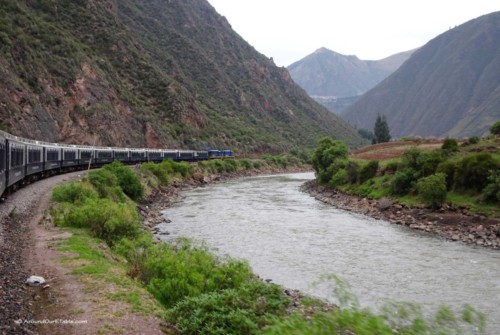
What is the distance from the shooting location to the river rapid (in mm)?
17594

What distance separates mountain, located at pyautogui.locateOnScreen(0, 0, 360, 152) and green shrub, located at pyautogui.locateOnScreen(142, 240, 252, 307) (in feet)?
152

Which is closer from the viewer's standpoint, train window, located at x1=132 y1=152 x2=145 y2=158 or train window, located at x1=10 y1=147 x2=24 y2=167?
train window, located at x1=10 y1=147 x2=24 y2=167

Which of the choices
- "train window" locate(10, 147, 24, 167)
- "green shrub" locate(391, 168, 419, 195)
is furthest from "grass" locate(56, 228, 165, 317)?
"green shrub" locate(391, 168, 419, 195)

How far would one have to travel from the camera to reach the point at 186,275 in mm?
13344

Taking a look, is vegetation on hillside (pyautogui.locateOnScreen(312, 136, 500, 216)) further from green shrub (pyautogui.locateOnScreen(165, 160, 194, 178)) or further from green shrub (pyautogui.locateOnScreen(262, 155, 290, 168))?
green shrub (pyautogui.locateOnScreen(262, 155, 290, 168))

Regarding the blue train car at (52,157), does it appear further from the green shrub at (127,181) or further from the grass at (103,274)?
the grass at (103,274)

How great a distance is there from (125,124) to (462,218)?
66952 mm

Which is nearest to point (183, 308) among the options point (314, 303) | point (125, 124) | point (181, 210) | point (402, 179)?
point (314, 303)

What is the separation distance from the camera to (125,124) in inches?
3366

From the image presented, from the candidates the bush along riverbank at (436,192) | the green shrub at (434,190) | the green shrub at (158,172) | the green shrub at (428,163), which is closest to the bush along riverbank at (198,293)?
the bush along riverbank at (436,192)

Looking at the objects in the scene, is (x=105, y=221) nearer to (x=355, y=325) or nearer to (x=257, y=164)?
(x=355, y=325)

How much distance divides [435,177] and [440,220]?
4738 millimetres

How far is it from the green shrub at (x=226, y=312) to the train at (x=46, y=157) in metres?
14.6

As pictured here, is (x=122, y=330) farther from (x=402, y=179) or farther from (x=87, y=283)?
(x=402, y=179)
